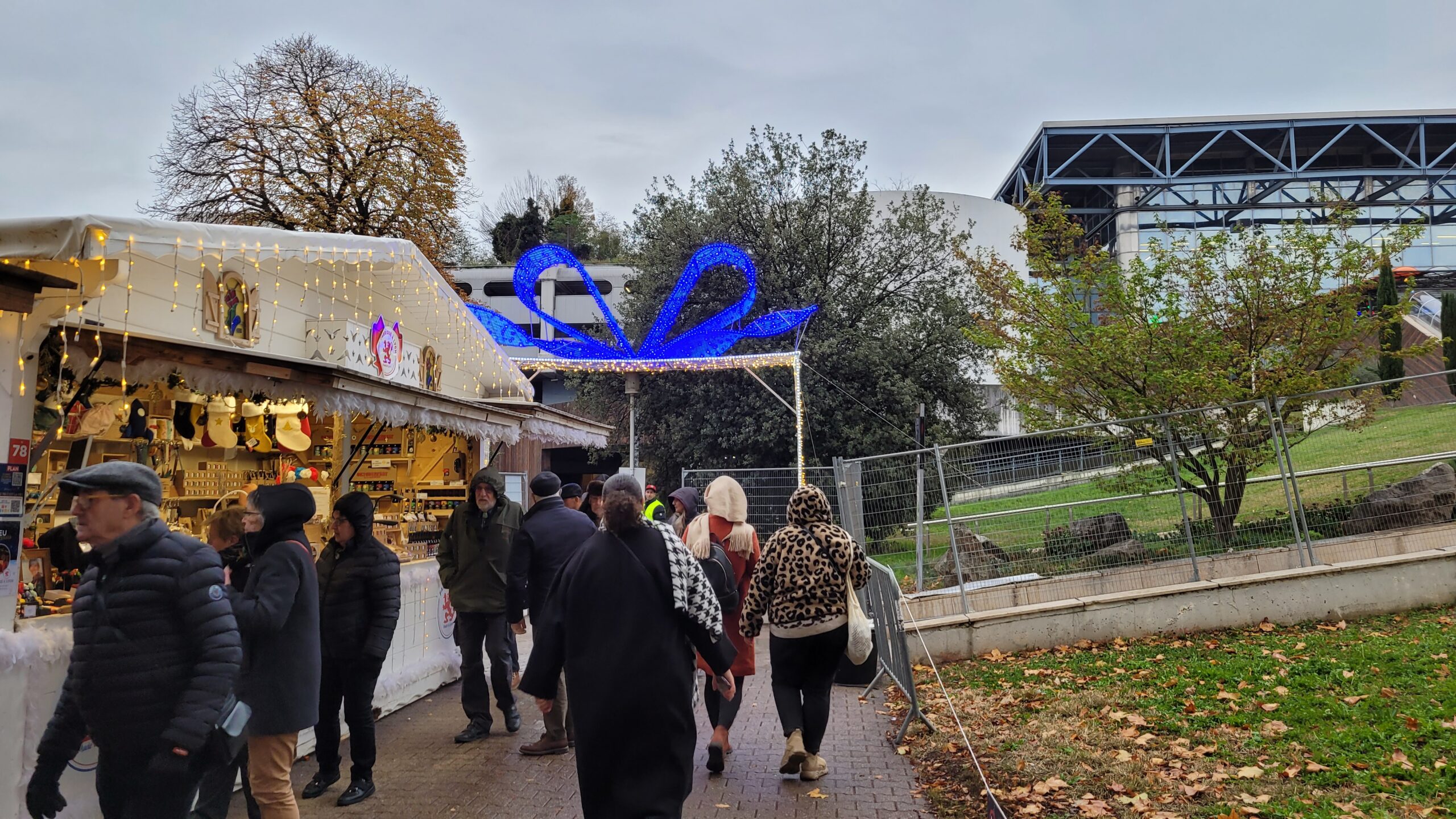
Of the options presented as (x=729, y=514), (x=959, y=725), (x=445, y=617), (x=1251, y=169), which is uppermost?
(x=1251, y=169)

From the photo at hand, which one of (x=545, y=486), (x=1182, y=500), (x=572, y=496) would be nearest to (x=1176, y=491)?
(x=1182, y=500)

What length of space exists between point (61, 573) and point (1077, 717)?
6938 millimetres

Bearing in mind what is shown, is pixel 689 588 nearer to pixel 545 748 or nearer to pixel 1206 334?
pixel 545 748

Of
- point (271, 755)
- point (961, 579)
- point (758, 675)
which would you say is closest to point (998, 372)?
point (961, 579)

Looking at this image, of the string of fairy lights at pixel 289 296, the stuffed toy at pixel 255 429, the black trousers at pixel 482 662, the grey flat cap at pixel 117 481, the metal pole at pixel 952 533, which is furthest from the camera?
the metal pole at pixel 952 533

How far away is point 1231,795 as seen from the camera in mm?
4684

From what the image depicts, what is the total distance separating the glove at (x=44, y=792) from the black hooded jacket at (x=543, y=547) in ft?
9.19

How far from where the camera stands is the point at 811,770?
5703 mm

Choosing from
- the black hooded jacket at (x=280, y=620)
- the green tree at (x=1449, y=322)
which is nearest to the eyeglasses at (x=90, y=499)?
the black hooded jacket at (x=280, y=620)

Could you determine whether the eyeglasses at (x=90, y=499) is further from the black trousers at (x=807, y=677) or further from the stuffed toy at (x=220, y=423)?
the stuffed toy at (x=220, y=423)

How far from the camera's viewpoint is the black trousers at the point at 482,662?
6.77 metres

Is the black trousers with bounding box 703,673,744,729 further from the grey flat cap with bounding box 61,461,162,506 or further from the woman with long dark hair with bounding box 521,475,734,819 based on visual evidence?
the grey flat cap with bounding box 61,461,162,506

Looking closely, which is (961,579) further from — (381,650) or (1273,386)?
(381,650)

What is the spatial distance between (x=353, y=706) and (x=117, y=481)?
252cm
